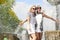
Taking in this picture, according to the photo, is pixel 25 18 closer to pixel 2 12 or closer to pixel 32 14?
pixel 32 14

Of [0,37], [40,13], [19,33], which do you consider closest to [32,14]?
[40,13]

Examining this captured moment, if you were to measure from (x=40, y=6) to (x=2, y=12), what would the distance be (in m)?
0.29

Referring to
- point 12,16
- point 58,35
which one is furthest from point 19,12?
point 58,35

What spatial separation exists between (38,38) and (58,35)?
0.15 m

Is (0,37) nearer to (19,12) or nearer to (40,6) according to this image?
(19,12)

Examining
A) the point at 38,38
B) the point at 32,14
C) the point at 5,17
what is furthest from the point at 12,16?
the point at 38,38

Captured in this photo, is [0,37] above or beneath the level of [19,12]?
beneath

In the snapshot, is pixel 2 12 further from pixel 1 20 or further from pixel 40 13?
pixel 40 13

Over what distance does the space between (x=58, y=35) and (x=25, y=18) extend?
279 millimetres

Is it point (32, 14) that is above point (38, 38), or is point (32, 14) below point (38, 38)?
above

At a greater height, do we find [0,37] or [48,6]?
[48,6]

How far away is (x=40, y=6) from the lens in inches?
45.3

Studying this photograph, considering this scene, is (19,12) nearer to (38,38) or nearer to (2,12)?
(2,12)

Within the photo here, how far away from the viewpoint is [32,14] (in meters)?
1.15
